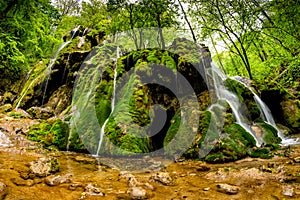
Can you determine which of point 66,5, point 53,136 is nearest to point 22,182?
point 53,136

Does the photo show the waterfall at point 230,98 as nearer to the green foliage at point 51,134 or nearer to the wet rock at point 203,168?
the wet rock at point 203,168

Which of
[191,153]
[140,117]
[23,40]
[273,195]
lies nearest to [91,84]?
[140,117]

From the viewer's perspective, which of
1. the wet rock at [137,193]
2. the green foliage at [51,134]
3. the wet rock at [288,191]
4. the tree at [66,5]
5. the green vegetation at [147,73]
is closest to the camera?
the wet rock at [288,191]

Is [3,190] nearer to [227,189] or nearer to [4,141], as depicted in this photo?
[227,189]

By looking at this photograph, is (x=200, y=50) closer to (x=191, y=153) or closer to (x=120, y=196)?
(x=191, y=153)

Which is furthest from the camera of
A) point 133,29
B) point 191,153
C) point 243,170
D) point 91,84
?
point 133,29

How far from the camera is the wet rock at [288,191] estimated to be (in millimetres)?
4417

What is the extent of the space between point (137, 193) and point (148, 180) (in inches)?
42.9

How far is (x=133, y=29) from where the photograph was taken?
1620cm

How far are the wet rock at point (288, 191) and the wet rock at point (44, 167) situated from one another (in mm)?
5131

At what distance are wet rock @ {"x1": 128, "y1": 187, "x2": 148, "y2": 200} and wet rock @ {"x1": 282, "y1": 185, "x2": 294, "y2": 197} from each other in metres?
2.68

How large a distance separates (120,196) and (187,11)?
16.8 m

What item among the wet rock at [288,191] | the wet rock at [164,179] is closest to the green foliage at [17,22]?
the wet rock at [164,179]

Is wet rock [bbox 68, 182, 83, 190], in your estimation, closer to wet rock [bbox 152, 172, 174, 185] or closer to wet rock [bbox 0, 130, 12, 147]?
wet rock [bbox 152, 172, 174, 185]
